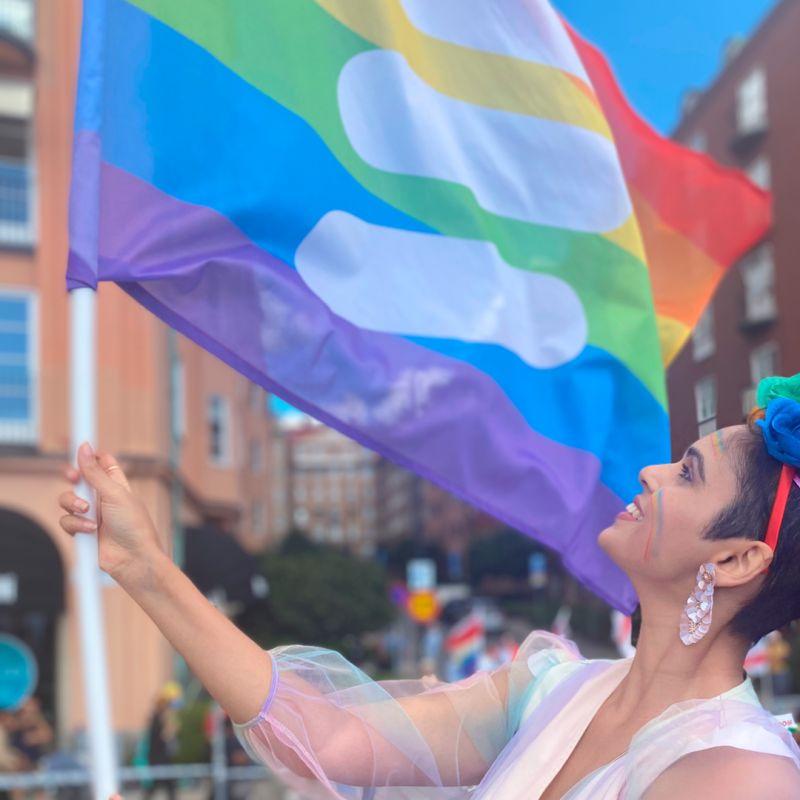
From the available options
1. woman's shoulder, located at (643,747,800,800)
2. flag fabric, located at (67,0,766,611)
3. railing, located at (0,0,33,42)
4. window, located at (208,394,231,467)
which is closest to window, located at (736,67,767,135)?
flag fabric, located at (67,0,766,611)

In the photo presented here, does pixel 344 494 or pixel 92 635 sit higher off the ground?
pixel 344 494

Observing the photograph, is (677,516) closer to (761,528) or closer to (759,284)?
(761,528)

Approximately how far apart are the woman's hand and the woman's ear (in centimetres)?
Answer: 88

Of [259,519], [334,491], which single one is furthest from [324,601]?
[334,491]

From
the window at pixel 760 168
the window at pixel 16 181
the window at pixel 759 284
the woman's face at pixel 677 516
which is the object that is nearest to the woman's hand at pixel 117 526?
the woman's face at pixel 677 516

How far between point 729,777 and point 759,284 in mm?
3109

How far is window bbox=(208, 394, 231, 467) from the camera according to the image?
2352 centimetres

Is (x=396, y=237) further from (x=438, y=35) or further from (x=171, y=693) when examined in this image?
(x=171, y=693)

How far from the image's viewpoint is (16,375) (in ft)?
54.6

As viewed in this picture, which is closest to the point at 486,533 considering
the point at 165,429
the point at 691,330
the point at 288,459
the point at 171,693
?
the point at 288,459

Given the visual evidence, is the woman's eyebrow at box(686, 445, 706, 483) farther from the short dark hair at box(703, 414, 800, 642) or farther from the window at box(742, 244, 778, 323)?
the window at box(742, 244, 778, 323)

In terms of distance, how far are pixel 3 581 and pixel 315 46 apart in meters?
14.1

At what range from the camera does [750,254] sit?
4488mm

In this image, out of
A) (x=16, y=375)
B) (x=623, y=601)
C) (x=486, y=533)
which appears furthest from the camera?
(x=486, y=533)
